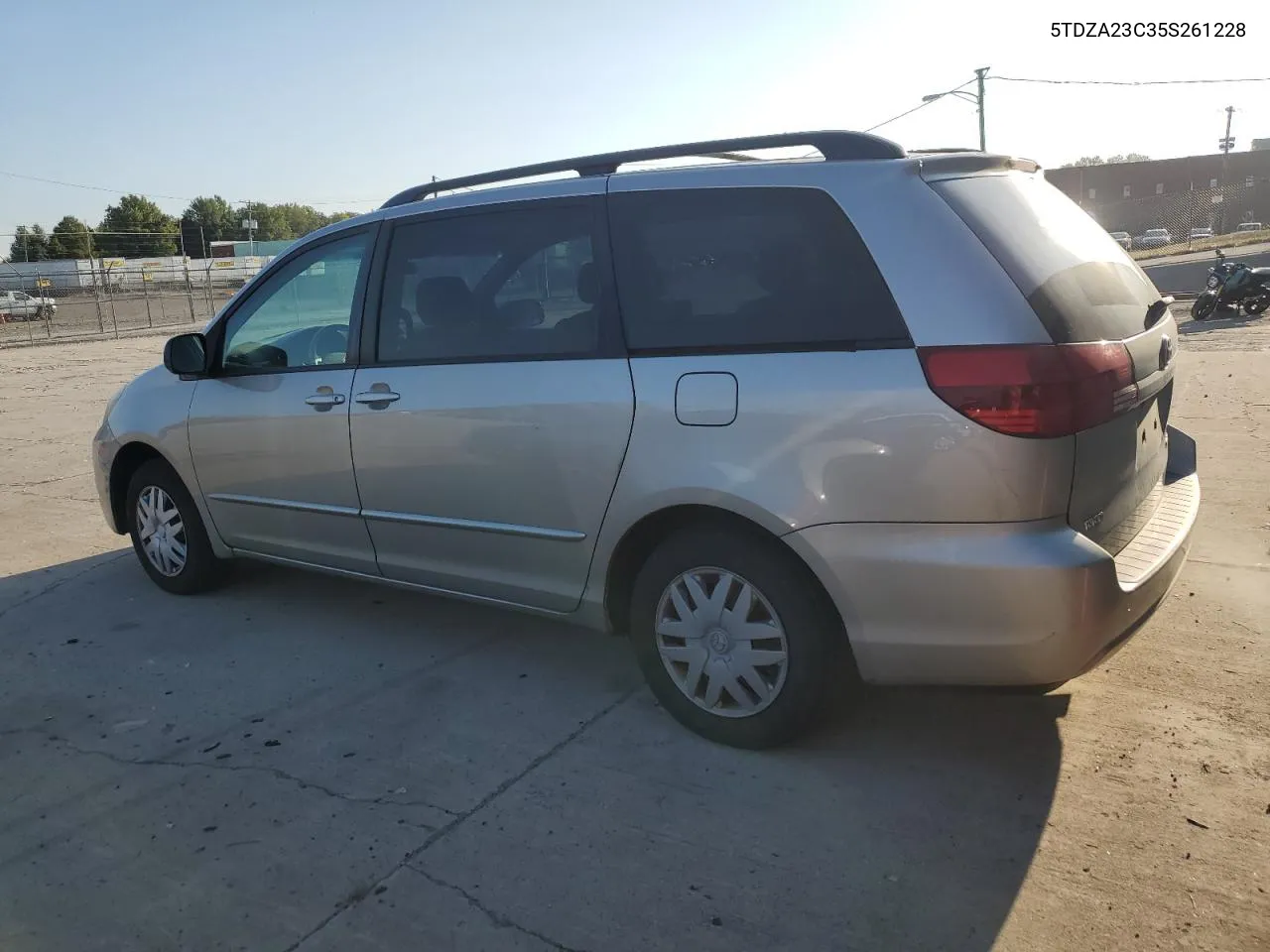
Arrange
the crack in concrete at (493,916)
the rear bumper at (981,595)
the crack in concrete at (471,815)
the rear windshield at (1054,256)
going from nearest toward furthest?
1. the crack in concrete at (493,916)
2. the crack in concrete at (471,815)
3. the rear bumper at (981,595)
4. the rear windshield at (1054,256)

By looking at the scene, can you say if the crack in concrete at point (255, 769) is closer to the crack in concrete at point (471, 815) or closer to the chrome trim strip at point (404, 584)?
the crack in concrete at point (471, 815)

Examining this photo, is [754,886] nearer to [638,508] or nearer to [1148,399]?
[638,508]

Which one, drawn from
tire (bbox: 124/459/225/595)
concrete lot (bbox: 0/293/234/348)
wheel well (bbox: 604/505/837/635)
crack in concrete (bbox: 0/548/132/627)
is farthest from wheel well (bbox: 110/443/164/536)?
concrete lot (bbox: 0/293/234/348)

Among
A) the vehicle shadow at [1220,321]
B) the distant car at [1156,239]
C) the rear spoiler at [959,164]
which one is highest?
the distant car at [1156,239]

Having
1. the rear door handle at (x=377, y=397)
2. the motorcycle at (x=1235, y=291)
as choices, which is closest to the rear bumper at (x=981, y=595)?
the rear door handle at (x=377, y=397)

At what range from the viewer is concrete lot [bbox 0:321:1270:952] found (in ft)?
8.43

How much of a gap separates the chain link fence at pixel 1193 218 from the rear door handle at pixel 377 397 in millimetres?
27274

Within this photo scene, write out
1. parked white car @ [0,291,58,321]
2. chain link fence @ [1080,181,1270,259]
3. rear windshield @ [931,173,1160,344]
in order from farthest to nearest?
chain link fence @ [1080,181,1270,259] → parked white car @ [0,291,58,321] → rear windshield @ [931,173,1160,344]

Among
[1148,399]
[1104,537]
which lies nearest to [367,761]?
[1104,537]

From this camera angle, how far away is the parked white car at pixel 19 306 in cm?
3450

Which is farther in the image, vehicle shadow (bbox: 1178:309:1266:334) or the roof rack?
vehicle shadow (bbox: 1178:309:1266:334)

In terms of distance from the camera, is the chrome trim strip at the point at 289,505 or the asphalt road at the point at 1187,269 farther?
the asphalt road at the point at 1187,269

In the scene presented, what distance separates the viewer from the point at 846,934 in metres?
2.47

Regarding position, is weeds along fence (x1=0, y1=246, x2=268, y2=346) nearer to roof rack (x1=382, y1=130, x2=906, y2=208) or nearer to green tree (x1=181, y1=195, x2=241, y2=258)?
roof rack (x1=382, y1=130, x2=906, y2=208)
